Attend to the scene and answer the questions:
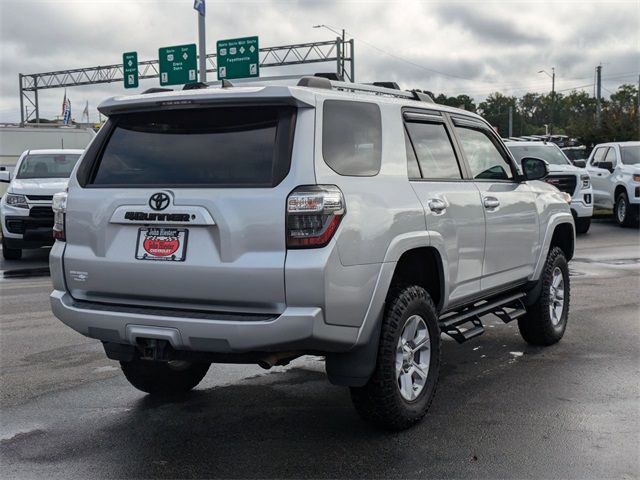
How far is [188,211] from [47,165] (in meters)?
11.8

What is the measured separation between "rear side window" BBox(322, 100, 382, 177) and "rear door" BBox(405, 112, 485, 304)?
14.5 inches

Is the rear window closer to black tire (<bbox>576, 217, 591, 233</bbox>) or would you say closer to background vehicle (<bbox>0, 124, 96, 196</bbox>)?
black tire (<bbox>576, 217, 591, 233</bbox>)

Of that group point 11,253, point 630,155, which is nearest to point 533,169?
point 11,253

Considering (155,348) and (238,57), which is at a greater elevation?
(238,57)

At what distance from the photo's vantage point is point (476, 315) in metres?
5.75

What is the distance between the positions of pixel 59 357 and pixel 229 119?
3305 millimetres

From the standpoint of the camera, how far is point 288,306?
13.0 ft

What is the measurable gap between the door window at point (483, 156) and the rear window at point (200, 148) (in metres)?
2.06

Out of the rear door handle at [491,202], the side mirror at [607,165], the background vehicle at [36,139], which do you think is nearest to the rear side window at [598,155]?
the side mirror at [607,165]

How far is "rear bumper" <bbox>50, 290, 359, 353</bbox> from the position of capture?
3.95 meters

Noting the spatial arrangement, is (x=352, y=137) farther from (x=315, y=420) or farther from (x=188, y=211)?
(x=315, y=420)

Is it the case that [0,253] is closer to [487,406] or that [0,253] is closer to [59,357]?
[59,357]

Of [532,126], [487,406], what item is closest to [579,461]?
[487,406]

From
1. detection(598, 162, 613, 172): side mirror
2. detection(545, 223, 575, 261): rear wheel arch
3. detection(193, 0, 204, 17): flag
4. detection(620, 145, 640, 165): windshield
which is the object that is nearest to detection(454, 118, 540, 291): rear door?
detection(545, 223, 575, 261): rear wheel arch
